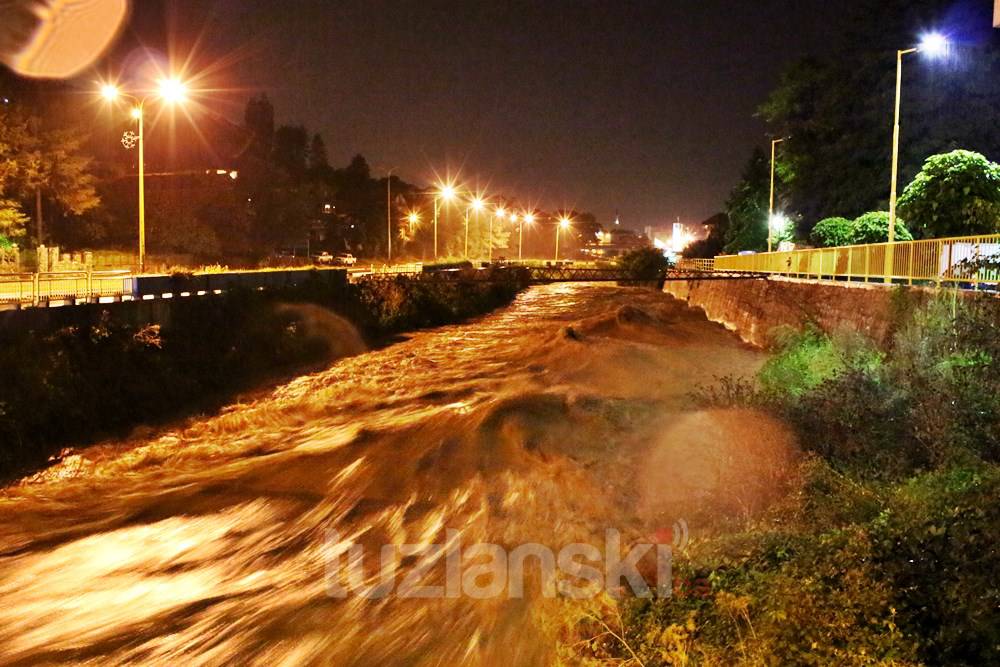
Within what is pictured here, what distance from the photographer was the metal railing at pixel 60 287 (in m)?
22.0

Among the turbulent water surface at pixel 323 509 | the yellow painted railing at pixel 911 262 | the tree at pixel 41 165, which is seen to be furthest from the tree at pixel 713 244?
the turbulent water surface at pixel 323 509

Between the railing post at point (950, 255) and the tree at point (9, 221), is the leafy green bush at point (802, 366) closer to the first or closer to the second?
the railing post at point (950, 255)

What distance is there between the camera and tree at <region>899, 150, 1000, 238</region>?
24.0 m

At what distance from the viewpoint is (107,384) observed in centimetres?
2031

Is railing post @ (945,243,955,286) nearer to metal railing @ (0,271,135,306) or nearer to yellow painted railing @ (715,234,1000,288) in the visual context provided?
yellow painted railing @ (715,234,1000,288)

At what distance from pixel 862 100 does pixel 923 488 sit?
43113 millimetres

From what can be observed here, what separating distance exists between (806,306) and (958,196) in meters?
5.21

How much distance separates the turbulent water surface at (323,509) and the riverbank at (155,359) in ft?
3.82

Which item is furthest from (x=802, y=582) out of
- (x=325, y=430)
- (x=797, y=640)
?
(x=325, y=430)

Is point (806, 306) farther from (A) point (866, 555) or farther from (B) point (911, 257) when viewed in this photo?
(A) point (866, 555)

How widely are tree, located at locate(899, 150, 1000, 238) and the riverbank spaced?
20.3 metres

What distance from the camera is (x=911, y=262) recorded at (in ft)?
66.7

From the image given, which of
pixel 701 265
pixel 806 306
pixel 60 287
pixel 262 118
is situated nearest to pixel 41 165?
pixel 60 287

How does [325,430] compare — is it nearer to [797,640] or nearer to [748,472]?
[748,472]
